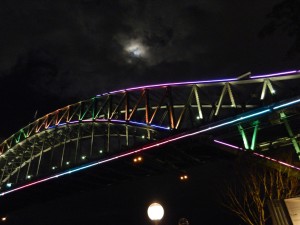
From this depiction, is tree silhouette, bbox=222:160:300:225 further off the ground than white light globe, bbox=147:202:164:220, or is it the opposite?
tree silhouette, bbox=222:160:300:225

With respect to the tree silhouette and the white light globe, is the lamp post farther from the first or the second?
the tree silhouette

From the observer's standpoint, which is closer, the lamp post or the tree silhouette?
the lamp post

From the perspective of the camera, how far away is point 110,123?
43.9 m

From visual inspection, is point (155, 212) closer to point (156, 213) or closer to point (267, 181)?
point (156, 213)

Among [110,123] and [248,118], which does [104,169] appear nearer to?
[110,123]

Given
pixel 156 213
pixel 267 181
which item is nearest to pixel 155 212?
pixel 156 213

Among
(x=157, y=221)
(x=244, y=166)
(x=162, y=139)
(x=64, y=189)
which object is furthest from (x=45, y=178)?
(x=157, y=221)

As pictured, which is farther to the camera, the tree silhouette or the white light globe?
the tree silhouette

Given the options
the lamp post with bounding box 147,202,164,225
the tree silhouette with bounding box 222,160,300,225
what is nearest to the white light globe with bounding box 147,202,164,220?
the lamp post with bounding box 147,202,164,225

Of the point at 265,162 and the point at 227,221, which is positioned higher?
the point at 227,221

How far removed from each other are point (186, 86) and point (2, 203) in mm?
39793

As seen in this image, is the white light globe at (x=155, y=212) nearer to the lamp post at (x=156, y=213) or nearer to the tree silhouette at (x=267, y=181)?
the lamp post at (x=156, y=213)

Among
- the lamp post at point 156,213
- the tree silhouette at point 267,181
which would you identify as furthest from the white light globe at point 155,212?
the tree silhouette at point 267,181

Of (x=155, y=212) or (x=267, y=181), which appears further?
(x=267, y=181)
